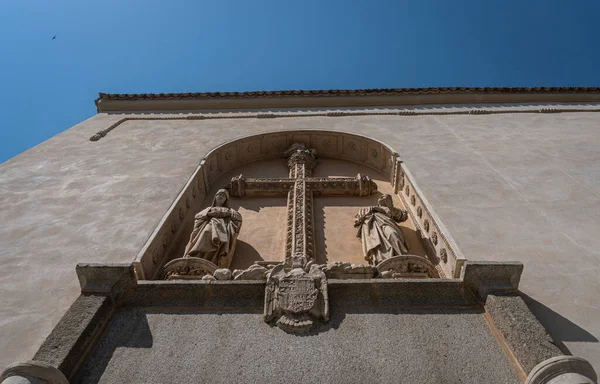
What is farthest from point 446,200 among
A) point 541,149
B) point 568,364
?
point 568,364

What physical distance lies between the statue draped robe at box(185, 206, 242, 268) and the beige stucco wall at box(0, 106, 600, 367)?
0.62 meters

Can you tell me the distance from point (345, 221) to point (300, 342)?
399cm

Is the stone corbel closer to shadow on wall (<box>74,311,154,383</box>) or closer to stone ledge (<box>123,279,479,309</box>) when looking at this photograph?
stone ledge (<box>123,279,479,309</box>)

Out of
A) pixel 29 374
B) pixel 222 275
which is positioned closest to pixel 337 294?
pixel 222 275

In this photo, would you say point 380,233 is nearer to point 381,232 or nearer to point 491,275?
point 381,232

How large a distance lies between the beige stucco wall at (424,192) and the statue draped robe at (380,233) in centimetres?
70

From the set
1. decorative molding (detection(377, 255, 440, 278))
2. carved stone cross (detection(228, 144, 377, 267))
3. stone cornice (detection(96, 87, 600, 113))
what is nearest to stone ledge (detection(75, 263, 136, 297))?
decorative molding (detection(377, 255, 440, 278))

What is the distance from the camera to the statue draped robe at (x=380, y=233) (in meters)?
6.34

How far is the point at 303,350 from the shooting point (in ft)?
13.5

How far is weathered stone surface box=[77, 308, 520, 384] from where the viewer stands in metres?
3.88

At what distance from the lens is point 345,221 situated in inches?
315

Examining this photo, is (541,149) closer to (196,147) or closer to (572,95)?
(572,95)

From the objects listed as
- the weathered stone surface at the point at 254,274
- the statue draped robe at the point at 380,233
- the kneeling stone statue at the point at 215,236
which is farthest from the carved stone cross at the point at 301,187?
the weathered stone surface at the point at 254,274

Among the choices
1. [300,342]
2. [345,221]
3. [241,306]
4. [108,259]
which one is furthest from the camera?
[345,221]
